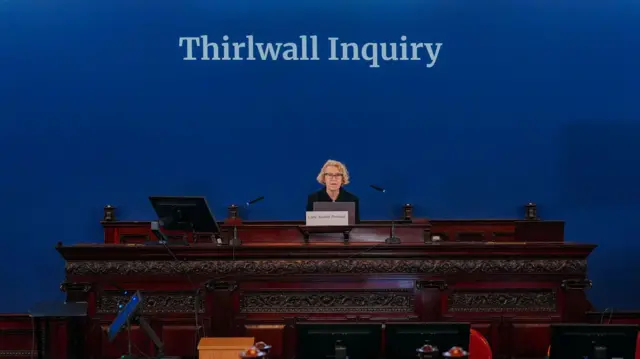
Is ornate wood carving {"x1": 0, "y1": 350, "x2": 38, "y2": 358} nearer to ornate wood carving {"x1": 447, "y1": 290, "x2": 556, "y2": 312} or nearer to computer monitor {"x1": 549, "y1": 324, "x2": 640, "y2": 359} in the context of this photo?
ornate wood carving {"x1": 447, "y1": 290, "x2": 556, "y2": 312}

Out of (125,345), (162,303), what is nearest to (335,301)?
(162,303)

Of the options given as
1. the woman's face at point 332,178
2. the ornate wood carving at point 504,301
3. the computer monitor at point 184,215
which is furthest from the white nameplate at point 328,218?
the woman's face at point 332,178

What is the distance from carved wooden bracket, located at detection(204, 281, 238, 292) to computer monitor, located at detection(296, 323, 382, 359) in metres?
0.85

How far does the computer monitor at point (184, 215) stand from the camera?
4289 mm

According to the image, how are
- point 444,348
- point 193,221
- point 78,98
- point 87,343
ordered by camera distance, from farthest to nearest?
point 78,98 → point 193,221 → point 87,343 → point 444,348

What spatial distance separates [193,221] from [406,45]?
3.45 metres

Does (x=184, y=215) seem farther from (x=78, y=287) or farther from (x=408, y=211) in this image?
(x=408, y=211)

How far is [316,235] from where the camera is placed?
453 centimetres

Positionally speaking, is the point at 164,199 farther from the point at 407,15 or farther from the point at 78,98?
the point at 407,15

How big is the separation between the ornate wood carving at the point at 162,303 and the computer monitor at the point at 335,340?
3.29ft

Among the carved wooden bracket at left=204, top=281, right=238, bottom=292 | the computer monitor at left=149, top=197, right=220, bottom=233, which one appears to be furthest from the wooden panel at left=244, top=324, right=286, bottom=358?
the computer monitor at left=149, top=197, right=220, bottom=233

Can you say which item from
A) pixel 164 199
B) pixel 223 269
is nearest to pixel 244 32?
pixel 164 199

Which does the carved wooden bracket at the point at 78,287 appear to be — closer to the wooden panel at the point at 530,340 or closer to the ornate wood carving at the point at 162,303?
the ornate wood carving at the point at 162,303

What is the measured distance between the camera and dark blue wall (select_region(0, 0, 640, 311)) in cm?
660
